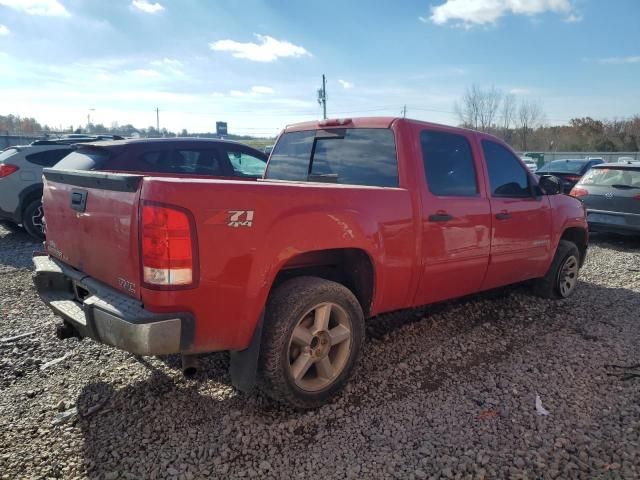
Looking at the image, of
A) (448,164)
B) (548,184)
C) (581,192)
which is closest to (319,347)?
(448,164)

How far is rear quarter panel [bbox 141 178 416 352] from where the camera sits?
2.40m

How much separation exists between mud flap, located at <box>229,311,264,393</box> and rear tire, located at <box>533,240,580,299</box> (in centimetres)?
385

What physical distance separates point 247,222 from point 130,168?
414cm

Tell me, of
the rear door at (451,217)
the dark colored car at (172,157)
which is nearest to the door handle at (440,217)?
the rear door at (451,217)

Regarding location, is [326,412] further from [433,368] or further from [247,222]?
[247,222]

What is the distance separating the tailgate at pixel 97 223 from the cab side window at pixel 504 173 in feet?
10.2

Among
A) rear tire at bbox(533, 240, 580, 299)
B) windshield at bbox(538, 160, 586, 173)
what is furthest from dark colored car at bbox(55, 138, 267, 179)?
windshield at bbox(538, 160, 586, 173)

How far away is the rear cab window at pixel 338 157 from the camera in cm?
361

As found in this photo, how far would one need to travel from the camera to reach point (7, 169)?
803cm

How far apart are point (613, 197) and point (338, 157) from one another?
6772 mm

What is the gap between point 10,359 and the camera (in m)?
3.68

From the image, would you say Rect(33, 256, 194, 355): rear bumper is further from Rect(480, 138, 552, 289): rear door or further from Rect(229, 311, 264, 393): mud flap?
Rect(480, 138, 552, 289): rear door

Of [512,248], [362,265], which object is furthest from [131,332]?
[512,248]

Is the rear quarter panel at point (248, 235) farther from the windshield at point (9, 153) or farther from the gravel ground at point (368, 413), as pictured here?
the windshield at point (9, 153)
